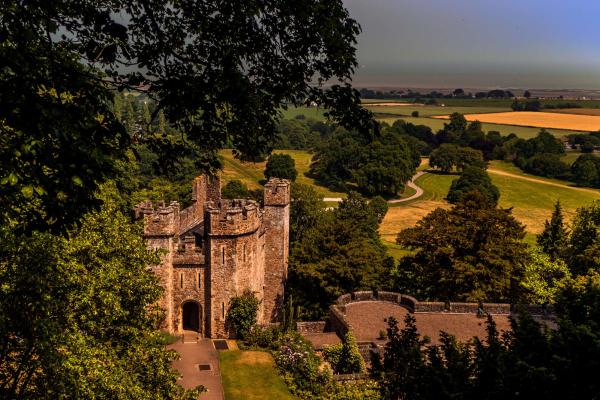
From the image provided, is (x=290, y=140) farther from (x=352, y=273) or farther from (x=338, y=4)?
(x=338, y=4)

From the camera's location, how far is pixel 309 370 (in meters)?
25.7

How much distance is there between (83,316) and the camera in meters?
13.8

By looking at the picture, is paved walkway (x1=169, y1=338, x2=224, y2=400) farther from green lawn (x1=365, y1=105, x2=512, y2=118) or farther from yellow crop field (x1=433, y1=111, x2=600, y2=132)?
green lawn (x1=365, y1=105, x2=512, y2=118)

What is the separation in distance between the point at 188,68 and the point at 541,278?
1202 inches

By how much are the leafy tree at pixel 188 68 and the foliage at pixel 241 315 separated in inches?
812

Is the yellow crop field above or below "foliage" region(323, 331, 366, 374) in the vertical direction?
above

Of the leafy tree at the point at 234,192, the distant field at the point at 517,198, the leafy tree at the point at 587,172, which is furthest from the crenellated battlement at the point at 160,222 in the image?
the leafy tree at the point at 587,172

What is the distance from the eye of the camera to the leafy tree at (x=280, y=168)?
8881 cm

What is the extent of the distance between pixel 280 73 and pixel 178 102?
6.74ft

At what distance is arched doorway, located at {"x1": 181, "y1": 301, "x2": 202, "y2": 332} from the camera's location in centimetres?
3162

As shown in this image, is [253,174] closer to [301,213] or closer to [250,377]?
[301,213]

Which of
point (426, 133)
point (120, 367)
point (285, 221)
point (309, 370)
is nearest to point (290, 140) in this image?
point (426, 133)

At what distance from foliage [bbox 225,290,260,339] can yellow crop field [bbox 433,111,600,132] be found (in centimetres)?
12348

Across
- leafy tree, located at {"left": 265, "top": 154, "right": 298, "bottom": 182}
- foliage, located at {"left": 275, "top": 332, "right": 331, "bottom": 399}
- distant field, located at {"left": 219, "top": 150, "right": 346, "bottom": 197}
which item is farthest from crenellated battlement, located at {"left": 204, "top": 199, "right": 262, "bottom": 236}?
leafy tree, located at {"left": 265, "top": 154, "right": 298, "bottom": 182}
